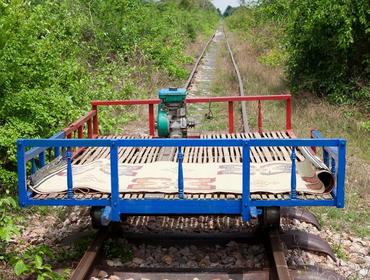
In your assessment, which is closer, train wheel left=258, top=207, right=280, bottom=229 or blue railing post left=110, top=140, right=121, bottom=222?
blue railing post left=110, top=140, right=121, bottom=222

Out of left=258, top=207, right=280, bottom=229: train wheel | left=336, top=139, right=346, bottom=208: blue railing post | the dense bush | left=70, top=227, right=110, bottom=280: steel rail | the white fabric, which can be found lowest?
left=70, top=227, right=110, bottom=280: steel rail

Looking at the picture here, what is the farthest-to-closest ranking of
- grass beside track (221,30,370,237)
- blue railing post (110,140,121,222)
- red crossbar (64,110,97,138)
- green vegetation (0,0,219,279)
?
green vegetation (0,0,219,279) < grass beside track (221,30,370,237) < red crossbar (64,110,97,138) < blue railing post (110,140,121,222)

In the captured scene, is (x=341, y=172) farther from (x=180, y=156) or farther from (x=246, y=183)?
(x=180, y=156)

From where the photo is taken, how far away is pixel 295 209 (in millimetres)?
6688

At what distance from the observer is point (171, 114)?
771cm

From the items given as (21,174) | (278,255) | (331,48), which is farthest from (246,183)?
(331,48)

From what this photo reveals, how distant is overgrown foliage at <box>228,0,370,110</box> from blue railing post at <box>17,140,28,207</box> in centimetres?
898

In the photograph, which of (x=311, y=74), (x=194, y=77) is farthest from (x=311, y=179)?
(x=194, y=77)

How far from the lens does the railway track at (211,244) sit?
203 inches

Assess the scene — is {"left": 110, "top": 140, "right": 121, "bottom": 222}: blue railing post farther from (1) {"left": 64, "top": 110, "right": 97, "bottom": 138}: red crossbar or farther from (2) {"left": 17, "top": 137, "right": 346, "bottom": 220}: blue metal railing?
(1) {"left": 64, "top": 110, "right": 97, "bottom": 138}: red crossbar

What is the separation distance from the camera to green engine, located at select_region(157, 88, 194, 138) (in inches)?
301

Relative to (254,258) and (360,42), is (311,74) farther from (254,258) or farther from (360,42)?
(254,258)

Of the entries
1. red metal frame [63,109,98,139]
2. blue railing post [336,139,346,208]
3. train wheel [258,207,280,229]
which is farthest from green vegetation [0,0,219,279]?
blue railing post [336,139,346,208]

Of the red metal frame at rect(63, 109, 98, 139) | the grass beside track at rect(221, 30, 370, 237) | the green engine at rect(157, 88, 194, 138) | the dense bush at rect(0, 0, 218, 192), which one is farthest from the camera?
the green engine at rect(157, 88, 194, 138)
